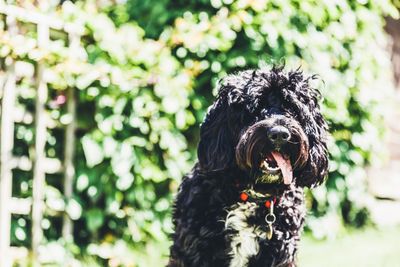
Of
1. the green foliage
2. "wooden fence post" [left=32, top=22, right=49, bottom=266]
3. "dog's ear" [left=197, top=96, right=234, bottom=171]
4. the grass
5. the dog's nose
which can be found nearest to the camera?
the dog's nose

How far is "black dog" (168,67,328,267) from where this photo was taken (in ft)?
11.5

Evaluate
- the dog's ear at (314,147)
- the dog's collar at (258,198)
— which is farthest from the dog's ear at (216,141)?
the dog's ear at (314,147)

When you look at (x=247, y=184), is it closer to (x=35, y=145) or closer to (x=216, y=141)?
(x=216, y=141)

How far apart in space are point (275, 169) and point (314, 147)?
0.32m

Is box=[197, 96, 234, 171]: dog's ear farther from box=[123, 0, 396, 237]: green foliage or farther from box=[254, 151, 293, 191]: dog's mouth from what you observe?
box=[123, 0, 396, 237]: green foliage

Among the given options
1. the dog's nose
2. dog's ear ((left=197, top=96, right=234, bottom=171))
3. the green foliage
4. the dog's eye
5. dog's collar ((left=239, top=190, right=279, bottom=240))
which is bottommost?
dog's collar ((left=239, top=190, right=279, bottom=240))

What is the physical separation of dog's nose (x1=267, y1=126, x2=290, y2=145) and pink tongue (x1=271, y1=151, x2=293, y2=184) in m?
0.11

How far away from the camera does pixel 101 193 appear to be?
4969mm

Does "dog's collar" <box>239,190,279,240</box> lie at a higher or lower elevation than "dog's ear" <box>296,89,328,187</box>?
lower

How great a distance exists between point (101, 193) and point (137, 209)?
318mm

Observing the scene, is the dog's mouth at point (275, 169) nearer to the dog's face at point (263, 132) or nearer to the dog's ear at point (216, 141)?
the dog's face at point (263, 132)

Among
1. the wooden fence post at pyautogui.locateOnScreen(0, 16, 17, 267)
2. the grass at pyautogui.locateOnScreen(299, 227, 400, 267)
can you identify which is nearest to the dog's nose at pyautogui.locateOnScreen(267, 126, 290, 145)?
the wooden fence post at pyautogui.locateOnScreen(0, 16, 17, 267)

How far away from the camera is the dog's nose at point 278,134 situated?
327 cm

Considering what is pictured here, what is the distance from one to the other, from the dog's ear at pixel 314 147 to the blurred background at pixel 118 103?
3.40ft
